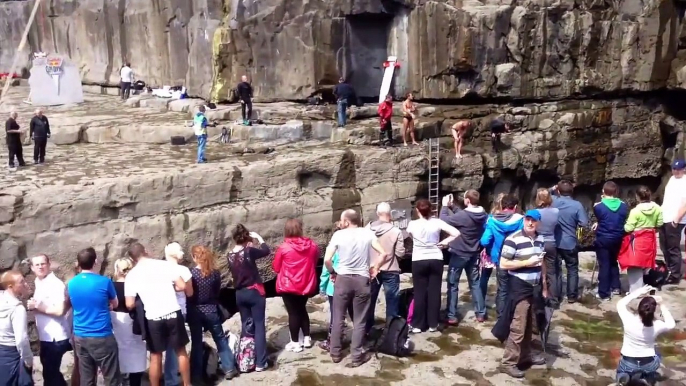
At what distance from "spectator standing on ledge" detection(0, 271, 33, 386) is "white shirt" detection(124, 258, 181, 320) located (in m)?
0.85

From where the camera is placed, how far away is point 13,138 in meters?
13.7

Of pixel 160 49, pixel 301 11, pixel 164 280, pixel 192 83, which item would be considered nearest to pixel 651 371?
pixel 164 280

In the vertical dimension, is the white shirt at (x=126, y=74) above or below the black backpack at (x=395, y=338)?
above

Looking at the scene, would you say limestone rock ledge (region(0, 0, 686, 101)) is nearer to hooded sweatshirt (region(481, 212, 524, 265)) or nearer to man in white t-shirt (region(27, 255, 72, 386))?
hooded sweatshirt (region(481, 212, 524, 265))

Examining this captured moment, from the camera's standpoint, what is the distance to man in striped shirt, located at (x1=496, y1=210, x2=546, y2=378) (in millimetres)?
6617

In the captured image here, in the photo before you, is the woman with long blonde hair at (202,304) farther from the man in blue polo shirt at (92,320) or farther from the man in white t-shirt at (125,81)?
the man in white t-shirt at (125,81)

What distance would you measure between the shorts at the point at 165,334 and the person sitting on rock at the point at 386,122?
981 centimetres

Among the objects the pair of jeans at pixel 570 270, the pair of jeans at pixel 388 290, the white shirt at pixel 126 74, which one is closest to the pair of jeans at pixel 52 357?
the pair of jeans at pixel 388 290

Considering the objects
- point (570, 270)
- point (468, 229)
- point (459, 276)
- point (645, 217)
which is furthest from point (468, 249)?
point (645, 217)

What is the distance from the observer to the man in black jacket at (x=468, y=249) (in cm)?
788

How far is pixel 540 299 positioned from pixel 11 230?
29.8 feet

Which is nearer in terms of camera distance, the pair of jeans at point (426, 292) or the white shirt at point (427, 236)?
the white shirt at point (427, 236)

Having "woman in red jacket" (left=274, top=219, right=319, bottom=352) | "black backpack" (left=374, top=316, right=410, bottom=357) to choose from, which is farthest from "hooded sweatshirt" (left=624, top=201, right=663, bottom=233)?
"woman in red jacket" (left=274, top=219, right=319, bottom=352)

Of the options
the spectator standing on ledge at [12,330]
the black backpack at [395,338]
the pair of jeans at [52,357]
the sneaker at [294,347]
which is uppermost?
the spectator standing on ledge at [12,330]
